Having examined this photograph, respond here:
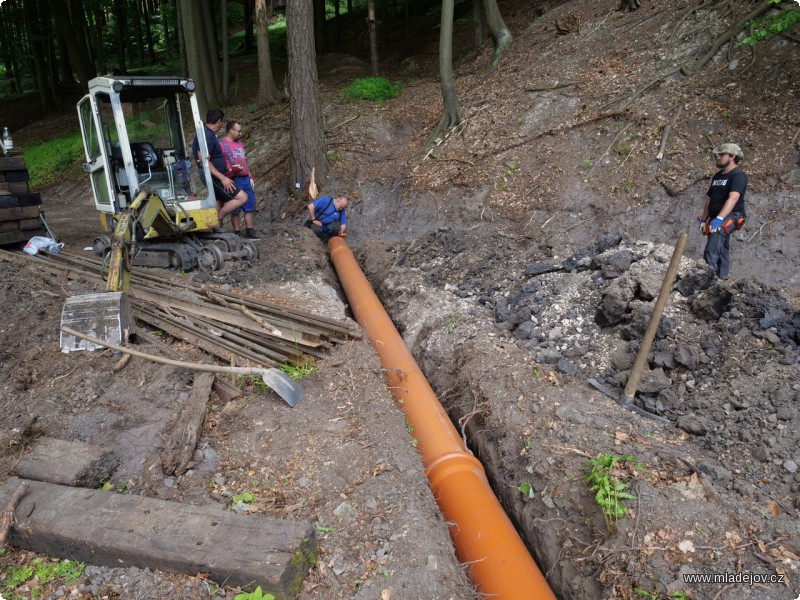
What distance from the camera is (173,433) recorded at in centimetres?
400

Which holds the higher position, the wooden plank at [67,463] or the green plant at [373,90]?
the green plant at [373,90]

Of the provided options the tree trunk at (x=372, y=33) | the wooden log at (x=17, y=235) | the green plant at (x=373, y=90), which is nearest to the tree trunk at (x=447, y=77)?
the green plant at (x=373, y=90)

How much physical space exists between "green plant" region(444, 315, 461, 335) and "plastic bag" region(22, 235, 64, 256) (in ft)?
19.1

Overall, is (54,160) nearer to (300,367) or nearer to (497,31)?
(497,31)

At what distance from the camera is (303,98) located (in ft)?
32.7

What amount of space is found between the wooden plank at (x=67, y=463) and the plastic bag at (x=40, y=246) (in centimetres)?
525

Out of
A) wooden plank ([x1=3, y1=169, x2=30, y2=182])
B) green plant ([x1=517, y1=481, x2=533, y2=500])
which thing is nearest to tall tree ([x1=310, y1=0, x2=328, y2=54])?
wooden plank ([x1=3, y1=169, x2=30, y2=182])

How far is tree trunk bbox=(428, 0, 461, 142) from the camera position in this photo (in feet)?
32.5

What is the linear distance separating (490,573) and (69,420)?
125 inches

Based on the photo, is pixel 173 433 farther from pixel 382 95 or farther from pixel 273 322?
pixel 382 95

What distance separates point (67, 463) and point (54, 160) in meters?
15.7

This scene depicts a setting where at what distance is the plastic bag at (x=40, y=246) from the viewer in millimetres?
7879

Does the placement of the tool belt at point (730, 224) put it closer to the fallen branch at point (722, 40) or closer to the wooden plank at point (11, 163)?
the fallen branch at point (722, 40)

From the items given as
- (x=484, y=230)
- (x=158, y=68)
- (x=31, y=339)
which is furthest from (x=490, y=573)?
(x=158, y=68)
